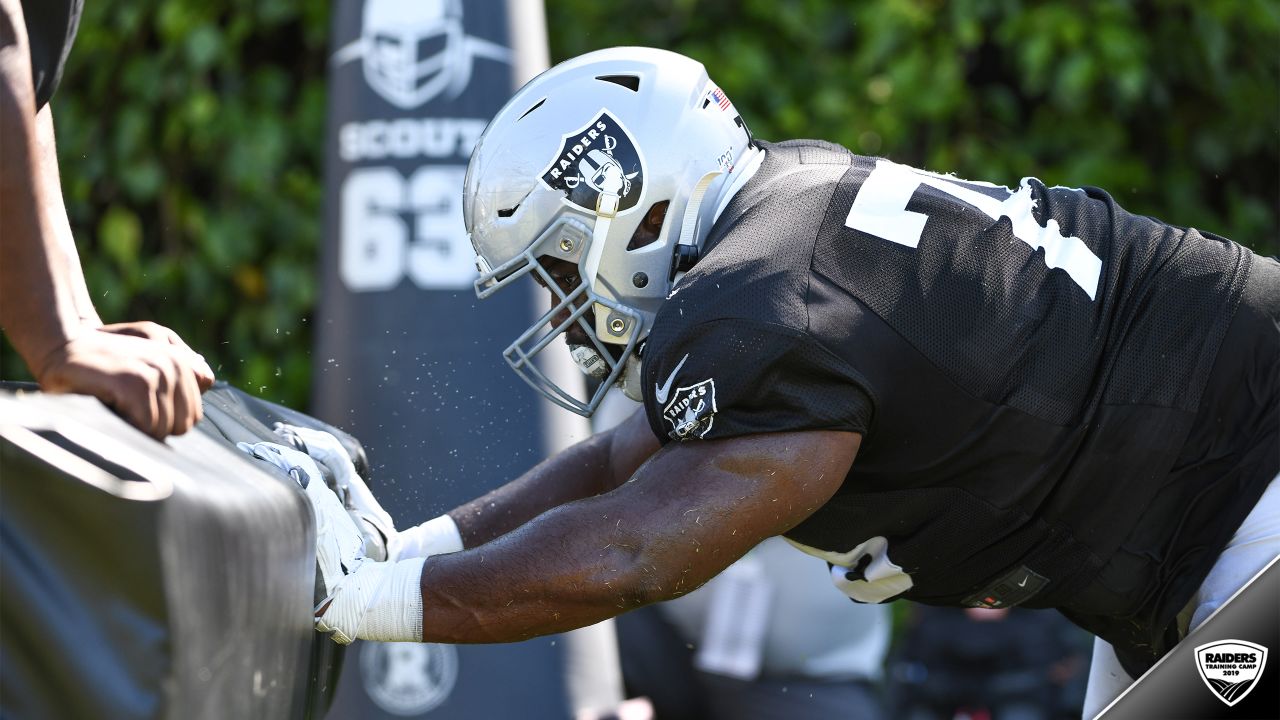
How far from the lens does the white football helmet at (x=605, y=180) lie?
2268 millimetres

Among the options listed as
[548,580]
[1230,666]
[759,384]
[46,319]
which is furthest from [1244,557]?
[46,319]

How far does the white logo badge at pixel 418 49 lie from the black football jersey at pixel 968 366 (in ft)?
4.49

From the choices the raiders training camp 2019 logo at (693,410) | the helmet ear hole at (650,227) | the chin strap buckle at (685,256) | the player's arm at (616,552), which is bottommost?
the player's arm at (616,552)

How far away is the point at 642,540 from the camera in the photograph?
1947 mm

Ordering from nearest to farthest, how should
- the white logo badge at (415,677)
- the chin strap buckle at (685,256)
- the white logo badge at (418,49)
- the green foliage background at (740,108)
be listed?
the chin strap buckle at (685,256)
the white logo badge at (415,677)
the white logo badge at (418,49)
the green foliage background at (740,108)

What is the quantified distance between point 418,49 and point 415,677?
1.46 m

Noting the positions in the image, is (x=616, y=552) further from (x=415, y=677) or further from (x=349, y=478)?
(x=415, y=677)

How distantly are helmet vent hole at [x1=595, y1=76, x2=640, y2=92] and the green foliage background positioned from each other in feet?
8.35

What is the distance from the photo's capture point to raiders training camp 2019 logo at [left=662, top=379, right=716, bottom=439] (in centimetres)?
196

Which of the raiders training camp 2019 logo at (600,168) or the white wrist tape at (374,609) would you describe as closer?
the white wrist tape at (374,609)

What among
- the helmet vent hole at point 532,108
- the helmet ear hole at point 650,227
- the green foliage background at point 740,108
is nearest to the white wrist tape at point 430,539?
the helmet ear hole at point 650,227

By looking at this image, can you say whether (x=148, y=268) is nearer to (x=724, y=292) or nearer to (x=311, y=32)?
(x=311, y=32)

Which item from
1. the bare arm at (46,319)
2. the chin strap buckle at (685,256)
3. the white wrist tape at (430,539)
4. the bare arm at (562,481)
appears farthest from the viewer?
the bare arm at (562,481)

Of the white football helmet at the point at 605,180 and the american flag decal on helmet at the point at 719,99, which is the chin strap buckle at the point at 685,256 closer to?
the white football helmet at the point at 605,180
